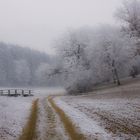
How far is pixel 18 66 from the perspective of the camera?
14388 centimetres

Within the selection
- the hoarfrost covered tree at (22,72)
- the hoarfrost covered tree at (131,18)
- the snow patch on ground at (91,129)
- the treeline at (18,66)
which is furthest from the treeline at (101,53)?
the hoarfrost covered tree at (22,72)

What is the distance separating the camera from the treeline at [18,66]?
134m

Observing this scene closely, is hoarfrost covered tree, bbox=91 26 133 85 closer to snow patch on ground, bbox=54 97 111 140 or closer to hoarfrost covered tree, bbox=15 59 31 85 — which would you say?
snow patch on ground, bbox=54 97 111 140

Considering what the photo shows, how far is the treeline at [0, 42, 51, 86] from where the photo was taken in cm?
13400

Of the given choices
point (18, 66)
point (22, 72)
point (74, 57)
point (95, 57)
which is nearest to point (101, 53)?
point (95, 57)

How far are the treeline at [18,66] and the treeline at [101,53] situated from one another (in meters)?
49.3

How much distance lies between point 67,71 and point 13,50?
309 ft

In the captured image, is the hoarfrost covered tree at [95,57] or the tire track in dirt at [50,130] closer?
the tire track in dirt at [50,130]

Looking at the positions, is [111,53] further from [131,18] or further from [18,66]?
[18,66]

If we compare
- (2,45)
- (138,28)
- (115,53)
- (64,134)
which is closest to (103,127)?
(64,134)

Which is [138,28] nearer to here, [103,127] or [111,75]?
[111,75]

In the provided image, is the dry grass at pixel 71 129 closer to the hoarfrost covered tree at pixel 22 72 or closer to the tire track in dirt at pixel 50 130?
the tire track in dirt at pixel 50 130

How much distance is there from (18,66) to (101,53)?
281 feet

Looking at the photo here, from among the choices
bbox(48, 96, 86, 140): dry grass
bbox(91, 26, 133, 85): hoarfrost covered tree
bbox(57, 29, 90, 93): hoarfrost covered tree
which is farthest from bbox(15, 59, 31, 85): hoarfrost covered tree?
bbox(48, 96, 86, 140): dry grass
